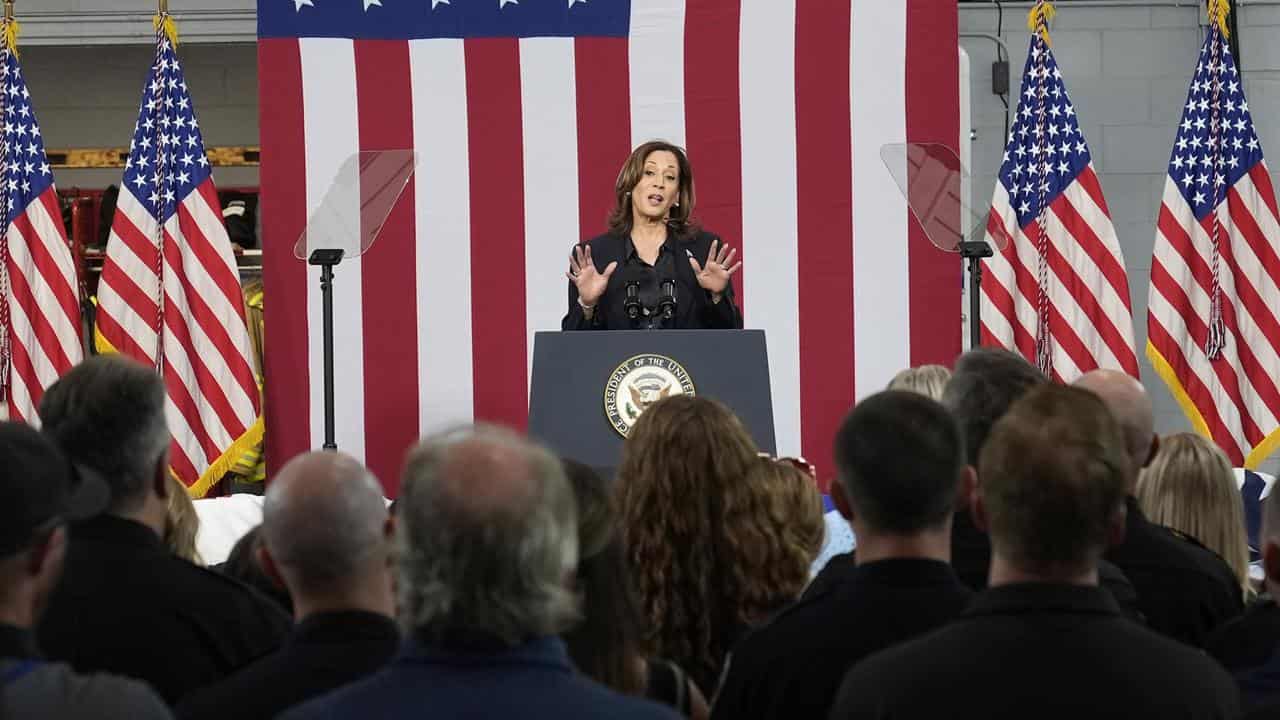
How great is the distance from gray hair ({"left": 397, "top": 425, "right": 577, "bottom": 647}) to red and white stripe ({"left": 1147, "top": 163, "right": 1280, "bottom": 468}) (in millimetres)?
5632

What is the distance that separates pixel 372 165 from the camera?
590 cm

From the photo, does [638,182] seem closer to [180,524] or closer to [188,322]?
[188,322]

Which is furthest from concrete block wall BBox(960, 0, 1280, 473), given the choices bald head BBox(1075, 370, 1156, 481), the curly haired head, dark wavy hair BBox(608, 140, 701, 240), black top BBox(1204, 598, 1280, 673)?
black top BBox(1204, 598, 1280, 673)

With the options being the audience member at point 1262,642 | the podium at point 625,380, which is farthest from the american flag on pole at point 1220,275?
the audience member at point 1262,642

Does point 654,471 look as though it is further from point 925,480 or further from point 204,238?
point 204,238

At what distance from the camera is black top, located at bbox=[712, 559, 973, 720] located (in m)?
1.82

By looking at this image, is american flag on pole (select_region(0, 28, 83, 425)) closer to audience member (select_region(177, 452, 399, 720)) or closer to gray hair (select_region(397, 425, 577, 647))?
audience member (select_region(177, 452, 399, 720))

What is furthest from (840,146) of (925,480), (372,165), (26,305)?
(925,480)

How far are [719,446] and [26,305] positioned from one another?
196 inches

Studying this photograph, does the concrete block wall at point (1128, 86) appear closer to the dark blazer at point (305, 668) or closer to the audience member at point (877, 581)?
the audience member at point (877, 581)

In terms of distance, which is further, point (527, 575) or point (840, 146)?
point (840, 146)

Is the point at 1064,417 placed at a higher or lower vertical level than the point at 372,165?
lower

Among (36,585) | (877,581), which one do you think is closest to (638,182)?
(877,581)

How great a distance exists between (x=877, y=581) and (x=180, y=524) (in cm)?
137
